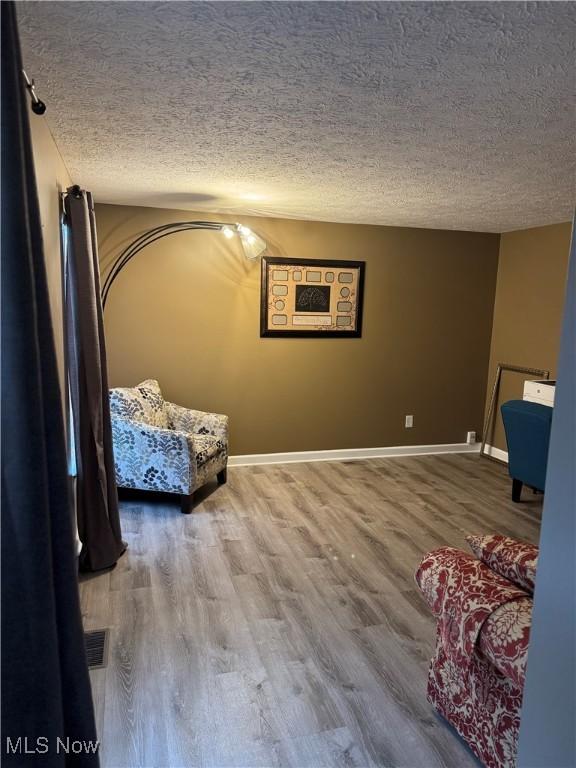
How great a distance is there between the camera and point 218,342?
4809 mm

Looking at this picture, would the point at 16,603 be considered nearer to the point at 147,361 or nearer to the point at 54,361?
the point at 54,361

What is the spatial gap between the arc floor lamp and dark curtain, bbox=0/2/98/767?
340 centimetres

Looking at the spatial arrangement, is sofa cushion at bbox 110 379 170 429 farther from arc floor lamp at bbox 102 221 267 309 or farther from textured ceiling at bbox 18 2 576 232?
textured ceiling at bbox 18 2 576 232

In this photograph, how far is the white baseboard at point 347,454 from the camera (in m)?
5.04

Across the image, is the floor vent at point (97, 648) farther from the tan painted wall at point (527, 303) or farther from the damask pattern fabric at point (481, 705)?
the tan painted wall at point (527, 303)

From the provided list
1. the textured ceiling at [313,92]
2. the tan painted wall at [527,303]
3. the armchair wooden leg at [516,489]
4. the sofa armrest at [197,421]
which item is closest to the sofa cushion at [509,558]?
the textured ceiling at [313,92]

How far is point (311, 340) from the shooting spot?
5.06 metres

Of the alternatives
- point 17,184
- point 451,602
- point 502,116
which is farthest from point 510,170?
point 17,184

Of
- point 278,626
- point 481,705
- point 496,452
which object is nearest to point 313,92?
point 481,705

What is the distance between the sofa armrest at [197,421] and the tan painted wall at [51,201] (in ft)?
5.65

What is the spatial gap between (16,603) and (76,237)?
2169 millimetres

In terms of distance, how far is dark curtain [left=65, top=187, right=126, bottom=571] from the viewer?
2744 mm

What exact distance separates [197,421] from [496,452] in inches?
124

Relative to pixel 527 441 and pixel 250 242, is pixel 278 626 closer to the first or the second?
pixel 527 441
